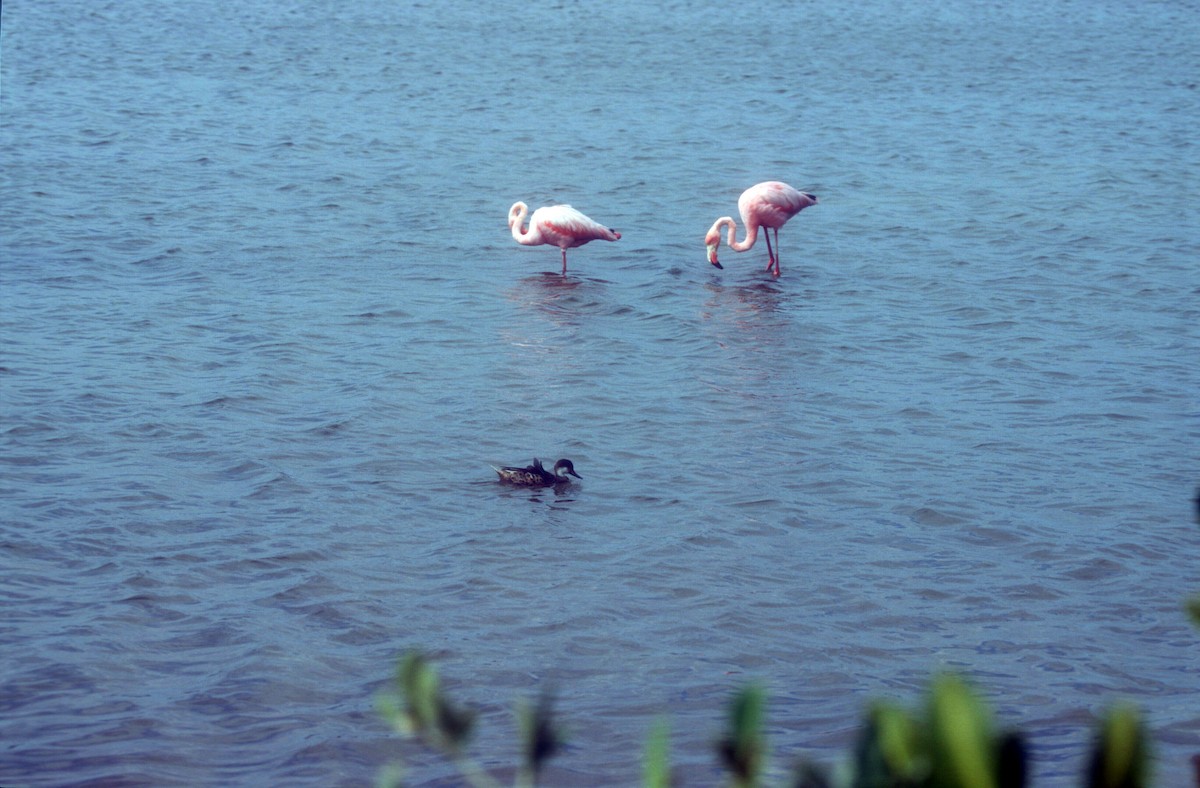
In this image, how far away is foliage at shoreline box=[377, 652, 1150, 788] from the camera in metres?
0.85

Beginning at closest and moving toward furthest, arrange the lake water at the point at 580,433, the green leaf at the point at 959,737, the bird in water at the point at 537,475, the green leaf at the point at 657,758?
the green leaf at the point at 959,737
the green leaf at the point at 657,758
the lake water at the point at 580,433
the bird in water at the point at 537,475

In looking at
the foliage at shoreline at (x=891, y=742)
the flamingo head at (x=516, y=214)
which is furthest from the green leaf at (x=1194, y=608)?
the flamingo head at (x=516, y=214)

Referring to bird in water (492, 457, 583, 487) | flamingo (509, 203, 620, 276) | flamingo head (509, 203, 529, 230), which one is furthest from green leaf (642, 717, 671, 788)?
flamingo head (509, 203, 529, 230)

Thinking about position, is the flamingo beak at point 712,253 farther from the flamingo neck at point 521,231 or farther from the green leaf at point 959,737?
the green leaf at point 959,737

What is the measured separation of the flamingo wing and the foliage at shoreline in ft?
38.8

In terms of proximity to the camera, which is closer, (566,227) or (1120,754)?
(1120,754)

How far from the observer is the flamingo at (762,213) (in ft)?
43.0

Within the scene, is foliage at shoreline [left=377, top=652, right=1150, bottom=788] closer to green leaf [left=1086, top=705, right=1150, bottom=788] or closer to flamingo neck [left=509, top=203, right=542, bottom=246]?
green leaf [left=1086, top=705, right=1150, bottom=788]

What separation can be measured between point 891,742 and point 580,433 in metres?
7.63

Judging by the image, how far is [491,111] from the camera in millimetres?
20953

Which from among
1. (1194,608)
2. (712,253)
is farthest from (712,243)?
(1194,608)

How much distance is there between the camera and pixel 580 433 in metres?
8.54

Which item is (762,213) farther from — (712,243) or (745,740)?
(745,740)

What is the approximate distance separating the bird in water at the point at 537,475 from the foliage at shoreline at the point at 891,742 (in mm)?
6197
